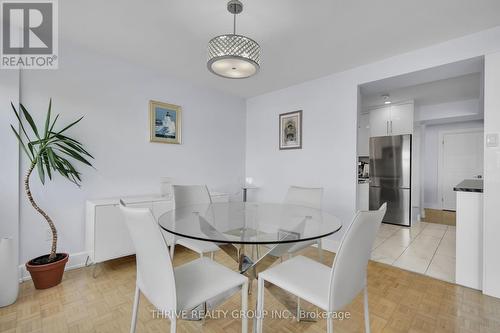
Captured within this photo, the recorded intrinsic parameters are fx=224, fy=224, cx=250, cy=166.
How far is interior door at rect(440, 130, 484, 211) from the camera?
5.09 m

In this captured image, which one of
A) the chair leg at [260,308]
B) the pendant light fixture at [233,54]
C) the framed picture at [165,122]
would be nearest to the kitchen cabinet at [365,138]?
the framed picture at [165,122]

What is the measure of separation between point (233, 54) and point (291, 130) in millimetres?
2197

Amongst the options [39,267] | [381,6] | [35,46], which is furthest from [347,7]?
[39,267]

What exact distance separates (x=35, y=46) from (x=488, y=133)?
14.1 feet

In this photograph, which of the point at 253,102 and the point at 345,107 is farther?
the point at 253,102

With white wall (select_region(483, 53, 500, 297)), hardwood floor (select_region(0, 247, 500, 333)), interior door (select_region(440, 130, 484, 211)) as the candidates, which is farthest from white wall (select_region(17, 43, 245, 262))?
interior door (select_region(440, 130, 484, 211))

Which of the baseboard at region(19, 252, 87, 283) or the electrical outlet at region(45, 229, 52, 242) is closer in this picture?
the electrical outlet at region(45, 229, 52, 242)

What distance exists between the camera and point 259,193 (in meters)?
4.00

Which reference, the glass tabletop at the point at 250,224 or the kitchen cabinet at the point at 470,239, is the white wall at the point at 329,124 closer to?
the kitchen cabinet at the point at 470,239

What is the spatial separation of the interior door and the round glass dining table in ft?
17.8

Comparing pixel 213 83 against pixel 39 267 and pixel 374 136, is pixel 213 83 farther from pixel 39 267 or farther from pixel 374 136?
pixel 374 136

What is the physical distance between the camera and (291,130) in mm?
3494

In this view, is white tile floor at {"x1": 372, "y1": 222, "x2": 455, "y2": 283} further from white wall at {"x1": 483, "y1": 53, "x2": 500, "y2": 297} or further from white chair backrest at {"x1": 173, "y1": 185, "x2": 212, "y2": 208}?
white chair backrest at {"x1": 173, "y1": 185, "x2": 212, "y2": 208}

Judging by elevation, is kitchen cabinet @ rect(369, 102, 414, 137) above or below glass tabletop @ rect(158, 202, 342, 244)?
above
